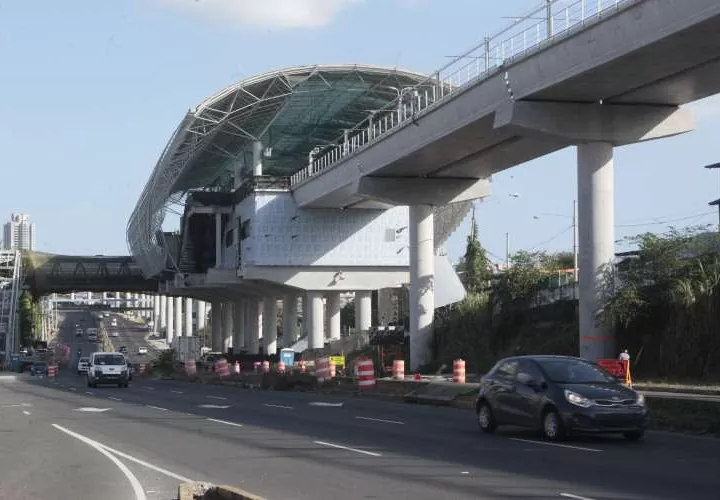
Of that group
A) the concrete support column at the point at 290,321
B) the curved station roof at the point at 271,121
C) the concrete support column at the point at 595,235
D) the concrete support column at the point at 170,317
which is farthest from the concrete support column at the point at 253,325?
the concrete support column at the point at 170,317

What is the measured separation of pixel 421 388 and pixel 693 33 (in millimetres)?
13868

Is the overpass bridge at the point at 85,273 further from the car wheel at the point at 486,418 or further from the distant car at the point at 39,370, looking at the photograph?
the car wheel at the point at 486,418

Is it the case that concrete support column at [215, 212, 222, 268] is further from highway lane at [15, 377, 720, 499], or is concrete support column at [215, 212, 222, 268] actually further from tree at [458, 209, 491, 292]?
highway lane at [15, 377, 720, 499]

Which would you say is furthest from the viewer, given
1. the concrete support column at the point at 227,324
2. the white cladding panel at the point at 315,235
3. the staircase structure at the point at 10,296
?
the staircase structure at the point at 10,296

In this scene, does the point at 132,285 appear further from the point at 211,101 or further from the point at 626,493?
the point at 626,493

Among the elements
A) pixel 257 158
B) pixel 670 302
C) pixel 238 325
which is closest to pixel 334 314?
pixel 257 158

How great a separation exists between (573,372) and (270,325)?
75613 millimetres

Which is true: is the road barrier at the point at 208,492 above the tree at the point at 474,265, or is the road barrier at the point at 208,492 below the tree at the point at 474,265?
below

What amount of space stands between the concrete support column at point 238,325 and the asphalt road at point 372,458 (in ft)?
263

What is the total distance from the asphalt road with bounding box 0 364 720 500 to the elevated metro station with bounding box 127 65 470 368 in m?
38.5

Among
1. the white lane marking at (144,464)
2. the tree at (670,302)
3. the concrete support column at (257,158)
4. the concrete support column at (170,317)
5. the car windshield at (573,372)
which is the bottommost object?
the white lane marking at (144,464)

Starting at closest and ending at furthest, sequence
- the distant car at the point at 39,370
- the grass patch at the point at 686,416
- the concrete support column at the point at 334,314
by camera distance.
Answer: the grass patch at the point at 686,416 < the concrete support column at the point at 334,314 < the distant car at the point at 39,370

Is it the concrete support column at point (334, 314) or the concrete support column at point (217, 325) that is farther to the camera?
the concrete support column at point (217, 325)

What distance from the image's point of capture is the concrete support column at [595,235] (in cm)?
3741
